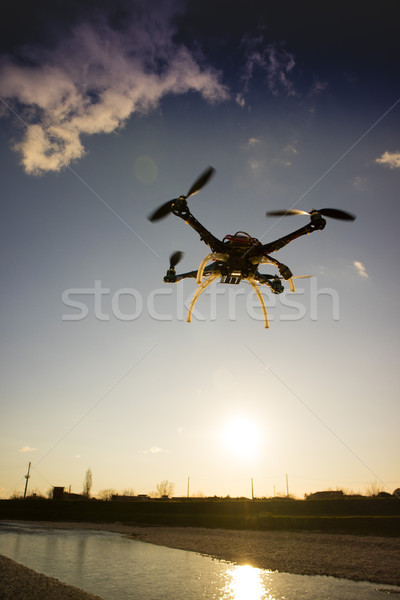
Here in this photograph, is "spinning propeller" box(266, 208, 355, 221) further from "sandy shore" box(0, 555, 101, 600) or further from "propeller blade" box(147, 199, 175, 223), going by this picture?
"sandy shore" box(0, 555, 101, 600)

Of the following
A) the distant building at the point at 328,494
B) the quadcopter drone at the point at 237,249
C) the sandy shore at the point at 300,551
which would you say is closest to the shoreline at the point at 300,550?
the sandy shore at the point at 300,551

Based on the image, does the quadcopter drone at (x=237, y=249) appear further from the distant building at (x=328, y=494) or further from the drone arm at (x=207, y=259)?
the distant building at (x=328, y=494)

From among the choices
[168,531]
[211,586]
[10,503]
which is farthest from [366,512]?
[10,503]

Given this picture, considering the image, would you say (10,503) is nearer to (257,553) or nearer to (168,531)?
(168,531)

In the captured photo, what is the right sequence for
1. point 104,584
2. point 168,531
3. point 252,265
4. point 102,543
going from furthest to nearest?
point 168,531
point 102,543
point 104,584
point 252,265

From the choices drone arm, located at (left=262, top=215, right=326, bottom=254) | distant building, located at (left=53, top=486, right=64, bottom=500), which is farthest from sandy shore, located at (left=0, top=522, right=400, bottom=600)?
distant building, located at (left=53, top=486, right=64, bottom=500)
